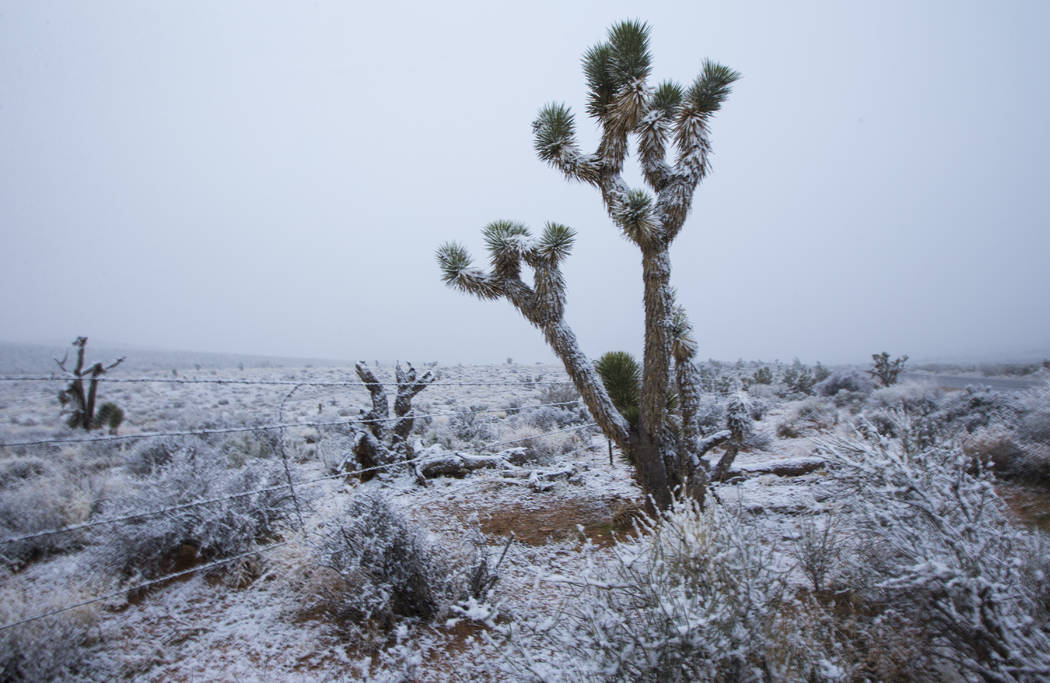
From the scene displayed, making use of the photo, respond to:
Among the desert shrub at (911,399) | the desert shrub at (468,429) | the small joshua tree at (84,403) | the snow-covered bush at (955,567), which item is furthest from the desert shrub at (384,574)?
the desert shrub at (911,399)

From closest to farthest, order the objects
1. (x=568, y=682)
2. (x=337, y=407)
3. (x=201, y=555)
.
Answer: (x=568, y=682) → (x=201, y=555) → (x=337, y=407)

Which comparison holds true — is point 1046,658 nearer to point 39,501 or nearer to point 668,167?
point 668,167

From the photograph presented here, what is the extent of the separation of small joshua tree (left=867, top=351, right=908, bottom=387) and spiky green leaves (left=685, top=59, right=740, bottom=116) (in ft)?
49.7

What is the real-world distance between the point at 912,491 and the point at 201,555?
584 cm

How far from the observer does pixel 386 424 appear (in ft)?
26.5

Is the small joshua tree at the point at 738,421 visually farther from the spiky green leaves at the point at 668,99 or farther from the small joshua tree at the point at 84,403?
the small joshua tree at the point at 84,403

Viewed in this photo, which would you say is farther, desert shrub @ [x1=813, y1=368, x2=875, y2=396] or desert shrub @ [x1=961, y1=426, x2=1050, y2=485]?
desert shrub @ [x1=813, y1=368, x2=875, y2=396]

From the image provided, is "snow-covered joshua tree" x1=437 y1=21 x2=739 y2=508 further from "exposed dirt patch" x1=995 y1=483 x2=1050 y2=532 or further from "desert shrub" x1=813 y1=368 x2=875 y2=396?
"desert shrub" x1=813 y1=368 x2=875 y2=396

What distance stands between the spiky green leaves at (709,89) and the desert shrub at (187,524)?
22.4 ft

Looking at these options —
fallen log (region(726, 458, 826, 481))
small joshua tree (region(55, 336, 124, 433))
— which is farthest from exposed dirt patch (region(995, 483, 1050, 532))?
small joshua tree (region(55, 336, 124, 433))

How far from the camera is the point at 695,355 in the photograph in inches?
226

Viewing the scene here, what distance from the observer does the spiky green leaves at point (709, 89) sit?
222 inches

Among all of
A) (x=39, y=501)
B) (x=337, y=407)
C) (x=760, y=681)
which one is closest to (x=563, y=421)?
(x=337, y=407)

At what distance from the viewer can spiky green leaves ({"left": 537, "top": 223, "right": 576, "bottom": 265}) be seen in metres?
5.84
